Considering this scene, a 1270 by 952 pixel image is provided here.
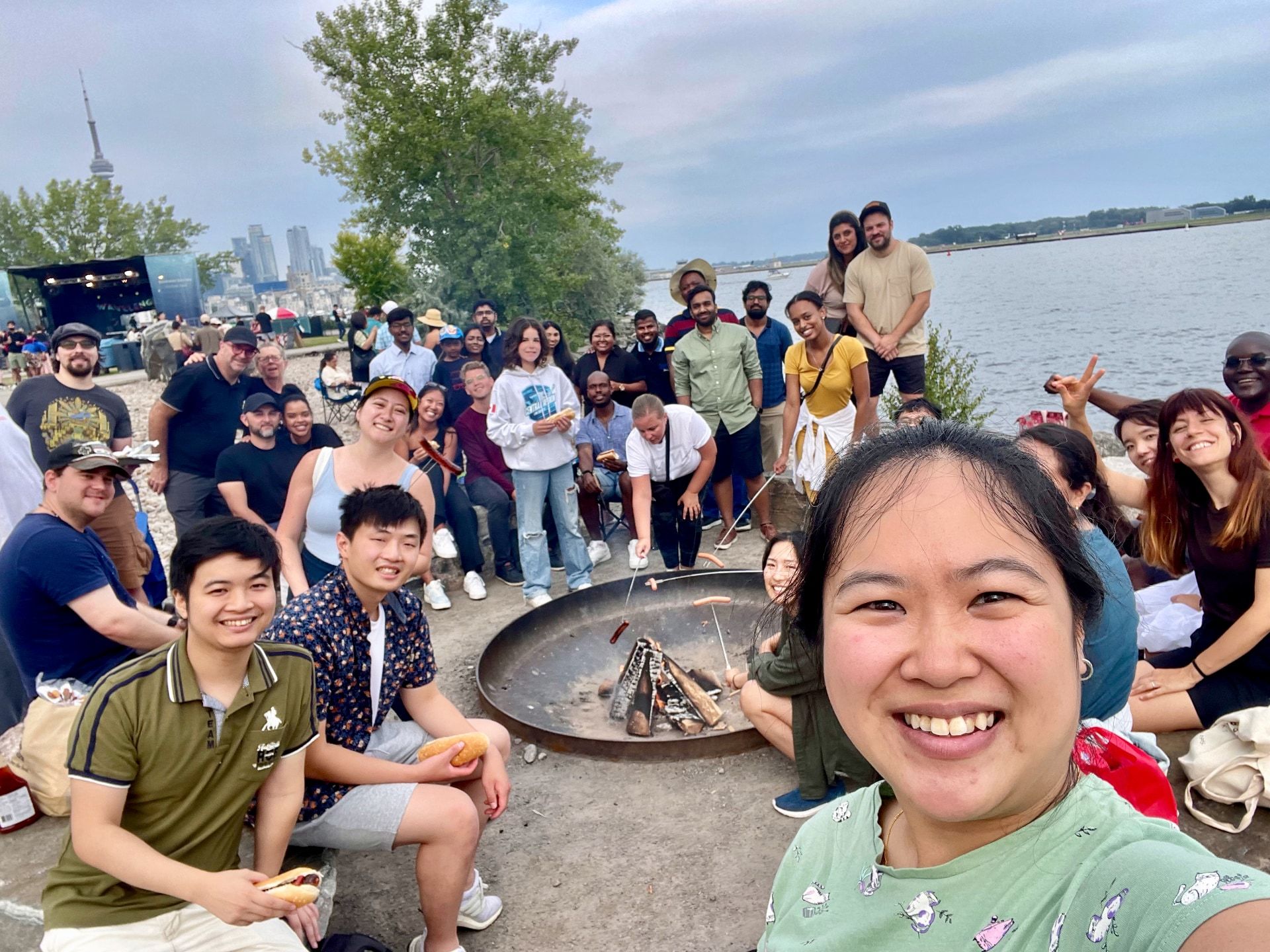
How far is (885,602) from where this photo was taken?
103cm

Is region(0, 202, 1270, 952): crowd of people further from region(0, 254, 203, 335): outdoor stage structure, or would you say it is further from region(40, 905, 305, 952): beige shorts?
region(0, 254, 203, 335): outdoor stage structure

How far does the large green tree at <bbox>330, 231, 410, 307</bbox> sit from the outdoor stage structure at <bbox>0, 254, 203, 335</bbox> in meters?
Result: 5.54

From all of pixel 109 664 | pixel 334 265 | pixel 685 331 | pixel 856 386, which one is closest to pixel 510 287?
pixel 334 265

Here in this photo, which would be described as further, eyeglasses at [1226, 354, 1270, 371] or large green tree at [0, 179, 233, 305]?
large green tree at [0, 179, 233, 305]

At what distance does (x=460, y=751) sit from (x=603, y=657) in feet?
7.28

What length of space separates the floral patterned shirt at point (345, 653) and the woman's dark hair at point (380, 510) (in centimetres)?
21

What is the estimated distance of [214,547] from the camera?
97.9 inches

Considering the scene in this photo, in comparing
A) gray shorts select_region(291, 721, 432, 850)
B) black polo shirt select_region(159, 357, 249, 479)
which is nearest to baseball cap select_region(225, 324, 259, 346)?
black polo shirt select_region(159, 357, 249, 479)

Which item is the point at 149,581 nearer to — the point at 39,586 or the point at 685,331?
the point at 39,586

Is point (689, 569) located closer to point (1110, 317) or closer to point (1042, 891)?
point (1042, 891)

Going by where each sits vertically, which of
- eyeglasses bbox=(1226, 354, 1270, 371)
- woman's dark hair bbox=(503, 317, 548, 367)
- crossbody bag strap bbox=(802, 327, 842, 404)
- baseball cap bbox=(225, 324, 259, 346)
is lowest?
eyeglasses bbox=(1226, 354, 1270, 371)

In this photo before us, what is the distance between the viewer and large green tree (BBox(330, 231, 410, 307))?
32.5 m

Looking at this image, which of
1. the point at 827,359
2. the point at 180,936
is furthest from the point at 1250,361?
the point at 180,936

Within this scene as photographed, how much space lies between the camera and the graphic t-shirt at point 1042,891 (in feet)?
2.77
